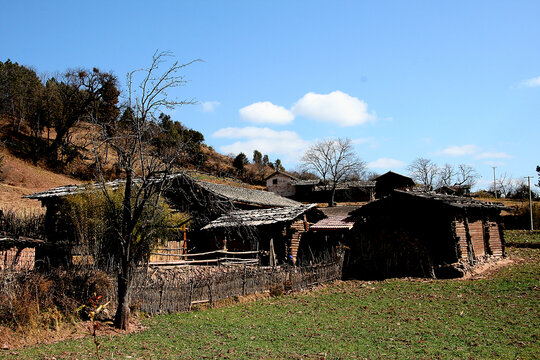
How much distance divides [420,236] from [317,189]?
5345 centimetres

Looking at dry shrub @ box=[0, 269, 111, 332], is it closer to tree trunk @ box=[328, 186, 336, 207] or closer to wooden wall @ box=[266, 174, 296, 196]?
tree trunk @ box=[328, 186, 336, 207]

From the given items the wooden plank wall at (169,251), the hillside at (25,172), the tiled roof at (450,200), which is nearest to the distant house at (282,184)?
the hillside at (25,172)

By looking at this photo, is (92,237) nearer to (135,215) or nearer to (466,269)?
Result: (135,215)

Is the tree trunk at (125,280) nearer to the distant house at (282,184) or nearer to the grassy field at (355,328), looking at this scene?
the grassy field at (355,328)

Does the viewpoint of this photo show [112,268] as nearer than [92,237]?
Yes

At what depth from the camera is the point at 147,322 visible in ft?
39.6

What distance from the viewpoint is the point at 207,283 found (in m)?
14.4

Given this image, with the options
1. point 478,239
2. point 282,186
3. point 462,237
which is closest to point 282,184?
point 282,186

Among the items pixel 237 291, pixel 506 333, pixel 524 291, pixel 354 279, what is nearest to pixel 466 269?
pixel 524 291

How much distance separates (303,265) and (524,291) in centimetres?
899

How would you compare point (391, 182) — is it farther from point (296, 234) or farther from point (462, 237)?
point (296, 234)

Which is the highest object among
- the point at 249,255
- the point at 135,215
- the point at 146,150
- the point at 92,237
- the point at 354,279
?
the point at 146,150

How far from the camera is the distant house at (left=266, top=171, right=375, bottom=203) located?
71.7m

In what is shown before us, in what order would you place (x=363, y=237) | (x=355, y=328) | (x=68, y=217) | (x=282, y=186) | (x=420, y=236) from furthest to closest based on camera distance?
(x=282, y=186) < (x=363, y=237) < (x=420, y=236) < (x=68, y=217) < (x=355, y=328)
